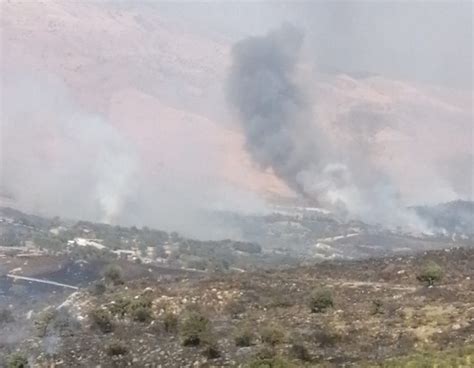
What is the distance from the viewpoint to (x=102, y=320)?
29578mm

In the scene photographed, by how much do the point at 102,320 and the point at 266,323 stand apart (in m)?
7.06

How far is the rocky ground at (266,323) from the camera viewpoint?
22.7m

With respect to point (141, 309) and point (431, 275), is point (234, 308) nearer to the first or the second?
point (141, 309)

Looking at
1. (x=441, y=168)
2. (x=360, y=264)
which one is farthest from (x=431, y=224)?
(x=360, y=264)

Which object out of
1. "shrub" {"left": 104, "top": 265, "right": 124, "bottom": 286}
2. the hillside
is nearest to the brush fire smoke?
the hillside

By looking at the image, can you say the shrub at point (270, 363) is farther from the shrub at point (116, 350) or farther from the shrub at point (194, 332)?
the shrub at point (116, 350)

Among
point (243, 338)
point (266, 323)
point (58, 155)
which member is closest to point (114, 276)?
point (266, 323)

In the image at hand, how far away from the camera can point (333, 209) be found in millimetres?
139875

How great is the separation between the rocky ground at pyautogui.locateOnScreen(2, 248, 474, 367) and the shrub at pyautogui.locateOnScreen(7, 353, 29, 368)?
18.1 inches

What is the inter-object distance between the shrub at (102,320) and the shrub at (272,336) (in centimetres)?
744

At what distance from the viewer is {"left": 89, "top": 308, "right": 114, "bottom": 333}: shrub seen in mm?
29156

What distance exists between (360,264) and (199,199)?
89795 millimetres

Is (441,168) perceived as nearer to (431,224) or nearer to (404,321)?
(431,224)

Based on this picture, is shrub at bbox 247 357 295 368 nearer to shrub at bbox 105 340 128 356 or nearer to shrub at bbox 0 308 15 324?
shrub at bbox 105 340 128 356
